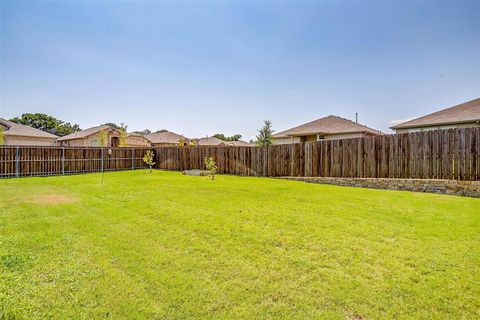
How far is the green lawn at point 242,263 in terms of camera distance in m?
2.44

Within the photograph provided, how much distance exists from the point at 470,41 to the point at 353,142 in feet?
26.0

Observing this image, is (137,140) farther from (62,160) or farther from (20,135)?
(62,160)

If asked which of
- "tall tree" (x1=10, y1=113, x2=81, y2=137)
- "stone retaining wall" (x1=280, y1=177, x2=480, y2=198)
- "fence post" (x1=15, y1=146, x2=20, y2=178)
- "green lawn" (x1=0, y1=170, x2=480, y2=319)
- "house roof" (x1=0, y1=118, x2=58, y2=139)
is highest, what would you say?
"tall tree" (x1=10, y1=113, x2=81, y2=137)

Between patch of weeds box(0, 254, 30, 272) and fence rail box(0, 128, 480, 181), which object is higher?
fence rail box(0, 128, 480, 181)

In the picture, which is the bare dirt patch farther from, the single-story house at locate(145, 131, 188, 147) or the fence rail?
the single-story house at locate(145, 131, 188, 147)

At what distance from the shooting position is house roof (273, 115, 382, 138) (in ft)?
71.3

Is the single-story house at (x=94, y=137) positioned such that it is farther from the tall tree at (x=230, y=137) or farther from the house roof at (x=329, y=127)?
the tall tree at (x=230, y=137)

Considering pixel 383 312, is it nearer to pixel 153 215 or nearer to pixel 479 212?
pixel 153 215

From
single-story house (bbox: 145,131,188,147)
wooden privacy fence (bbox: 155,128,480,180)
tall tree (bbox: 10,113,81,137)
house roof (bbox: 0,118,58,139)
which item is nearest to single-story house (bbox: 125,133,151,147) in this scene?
single-story house (bbox: 145,131,188,147)

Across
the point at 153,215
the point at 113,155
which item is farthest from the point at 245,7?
the point at 113,155

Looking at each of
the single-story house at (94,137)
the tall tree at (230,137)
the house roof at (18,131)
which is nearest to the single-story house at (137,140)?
the single-story house at (94,137)

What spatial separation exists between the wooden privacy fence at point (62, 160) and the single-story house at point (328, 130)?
14114mm

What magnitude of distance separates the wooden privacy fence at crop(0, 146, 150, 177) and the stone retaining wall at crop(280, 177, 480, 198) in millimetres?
16118

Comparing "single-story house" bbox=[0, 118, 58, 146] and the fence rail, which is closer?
the fence rail
